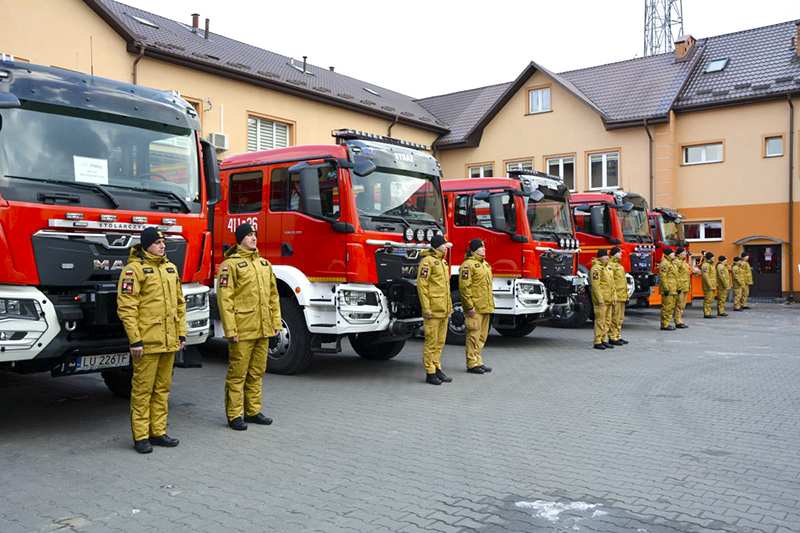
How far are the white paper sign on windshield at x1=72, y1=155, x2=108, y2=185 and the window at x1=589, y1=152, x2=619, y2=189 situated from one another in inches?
937

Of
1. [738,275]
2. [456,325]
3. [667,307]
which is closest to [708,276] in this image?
[738,275]

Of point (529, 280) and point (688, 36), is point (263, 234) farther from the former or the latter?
point (688, 36)

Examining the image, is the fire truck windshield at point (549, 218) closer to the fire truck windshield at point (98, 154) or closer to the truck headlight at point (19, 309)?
the fire truck windshield at point (98, 154)

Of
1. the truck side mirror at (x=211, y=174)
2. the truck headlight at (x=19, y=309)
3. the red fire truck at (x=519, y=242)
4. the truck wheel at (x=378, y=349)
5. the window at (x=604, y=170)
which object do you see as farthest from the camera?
the window at (x=604, y=170)

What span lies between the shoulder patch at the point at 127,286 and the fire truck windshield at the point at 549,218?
8220 mm

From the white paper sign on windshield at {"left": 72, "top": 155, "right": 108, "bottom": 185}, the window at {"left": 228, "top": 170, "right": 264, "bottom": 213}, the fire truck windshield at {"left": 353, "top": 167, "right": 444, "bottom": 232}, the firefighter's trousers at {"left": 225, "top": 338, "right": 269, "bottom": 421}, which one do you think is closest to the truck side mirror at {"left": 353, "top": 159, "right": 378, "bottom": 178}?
the fire truck windshield at {"left": 353, "top": 167, "right": 444, "bottom": 232}

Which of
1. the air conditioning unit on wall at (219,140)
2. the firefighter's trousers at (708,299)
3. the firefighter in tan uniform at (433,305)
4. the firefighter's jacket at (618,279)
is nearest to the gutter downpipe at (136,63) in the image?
the air conditioning unit on wall at (219,140)

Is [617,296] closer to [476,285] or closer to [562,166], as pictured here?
[476,285]

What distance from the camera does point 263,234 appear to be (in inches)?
388

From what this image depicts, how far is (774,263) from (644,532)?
23988 millimetres

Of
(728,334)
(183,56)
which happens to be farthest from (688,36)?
(183,56)

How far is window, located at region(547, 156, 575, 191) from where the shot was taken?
2842cm

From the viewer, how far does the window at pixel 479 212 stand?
1254 cm

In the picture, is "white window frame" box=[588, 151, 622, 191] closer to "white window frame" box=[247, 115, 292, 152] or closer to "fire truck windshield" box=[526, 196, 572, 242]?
"white window frame" box=[247, 115, 292, 152]
